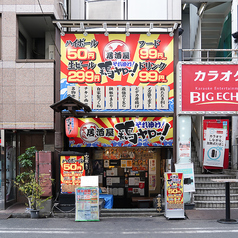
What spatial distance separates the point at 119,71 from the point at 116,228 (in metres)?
6.27

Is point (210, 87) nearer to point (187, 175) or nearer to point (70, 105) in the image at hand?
point (187, 175)

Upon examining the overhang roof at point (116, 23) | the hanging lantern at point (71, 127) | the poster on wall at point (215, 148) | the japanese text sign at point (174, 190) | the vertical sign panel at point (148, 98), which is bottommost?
the japanese text sign at point (174, 190)

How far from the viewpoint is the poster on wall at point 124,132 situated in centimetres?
1310

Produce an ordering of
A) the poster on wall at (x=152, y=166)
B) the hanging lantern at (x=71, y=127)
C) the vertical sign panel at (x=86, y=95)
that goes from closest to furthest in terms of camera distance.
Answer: the hanging lantern at (x=71, y=127) → the vertical sign panel at (x=86, y=95) → the poster on wall at (x=152, y=166)

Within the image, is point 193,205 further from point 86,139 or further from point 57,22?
point 57,22

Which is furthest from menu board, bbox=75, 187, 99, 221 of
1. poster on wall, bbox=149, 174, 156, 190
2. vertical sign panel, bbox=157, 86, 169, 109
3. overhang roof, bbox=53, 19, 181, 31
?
overhang roof, bbox=53, 19, 181, 31

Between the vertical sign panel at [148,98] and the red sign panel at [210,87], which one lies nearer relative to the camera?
the red sign panel at [210,87]

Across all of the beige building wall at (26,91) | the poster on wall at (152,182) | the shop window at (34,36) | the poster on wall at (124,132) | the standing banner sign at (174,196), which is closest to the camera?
the standing banner sign at (174,196)

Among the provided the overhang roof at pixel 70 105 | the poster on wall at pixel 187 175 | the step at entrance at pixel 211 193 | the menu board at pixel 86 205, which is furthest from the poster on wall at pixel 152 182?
the overhang roof at pixel 70 105

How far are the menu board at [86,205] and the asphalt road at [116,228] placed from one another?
0.28 metres

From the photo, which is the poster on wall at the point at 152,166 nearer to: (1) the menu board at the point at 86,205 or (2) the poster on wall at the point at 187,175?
(2) the poster on wall at the point at 187,175

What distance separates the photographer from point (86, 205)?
1056 cm

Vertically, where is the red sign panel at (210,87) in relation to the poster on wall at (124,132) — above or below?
above

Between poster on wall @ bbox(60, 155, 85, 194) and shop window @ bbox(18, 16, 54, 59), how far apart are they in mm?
5561
